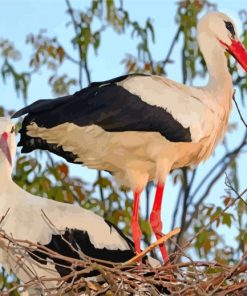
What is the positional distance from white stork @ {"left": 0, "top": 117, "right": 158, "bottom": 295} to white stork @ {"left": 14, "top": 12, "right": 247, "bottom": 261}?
207mm

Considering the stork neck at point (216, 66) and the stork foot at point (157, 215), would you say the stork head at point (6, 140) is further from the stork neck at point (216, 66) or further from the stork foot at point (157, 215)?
the stork neck at point (216, 66)

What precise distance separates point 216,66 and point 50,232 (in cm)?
172

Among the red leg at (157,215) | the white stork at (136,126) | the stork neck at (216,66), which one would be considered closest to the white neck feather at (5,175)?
the white stork at (136,126)

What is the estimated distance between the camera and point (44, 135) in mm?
8555

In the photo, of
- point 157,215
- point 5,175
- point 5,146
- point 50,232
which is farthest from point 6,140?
point 157,215

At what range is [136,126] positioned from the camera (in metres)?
8.41

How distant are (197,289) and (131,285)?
464 mm

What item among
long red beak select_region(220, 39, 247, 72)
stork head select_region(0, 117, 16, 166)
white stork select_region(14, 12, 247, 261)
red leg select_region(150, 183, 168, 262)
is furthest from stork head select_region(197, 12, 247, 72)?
stork head select_region(0, 117, 16, 166)

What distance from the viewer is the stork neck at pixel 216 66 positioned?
901 cm

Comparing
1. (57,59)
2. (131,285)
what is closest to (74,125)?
(131,285)

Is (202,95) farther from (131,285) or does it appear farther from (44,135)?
(131,285)

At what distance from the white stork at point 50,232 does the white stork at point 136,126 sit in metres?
0.21

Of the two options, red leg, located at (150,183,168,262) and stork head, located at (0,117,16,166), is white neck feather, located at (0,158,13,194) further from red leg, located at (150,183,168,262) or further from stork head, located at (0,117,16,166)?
red leg, located at (150,183,168,262)

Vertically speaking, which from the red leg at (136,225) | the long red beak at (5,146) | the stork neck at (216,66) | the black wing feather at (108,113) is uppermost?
the stork neck at (216,66)
